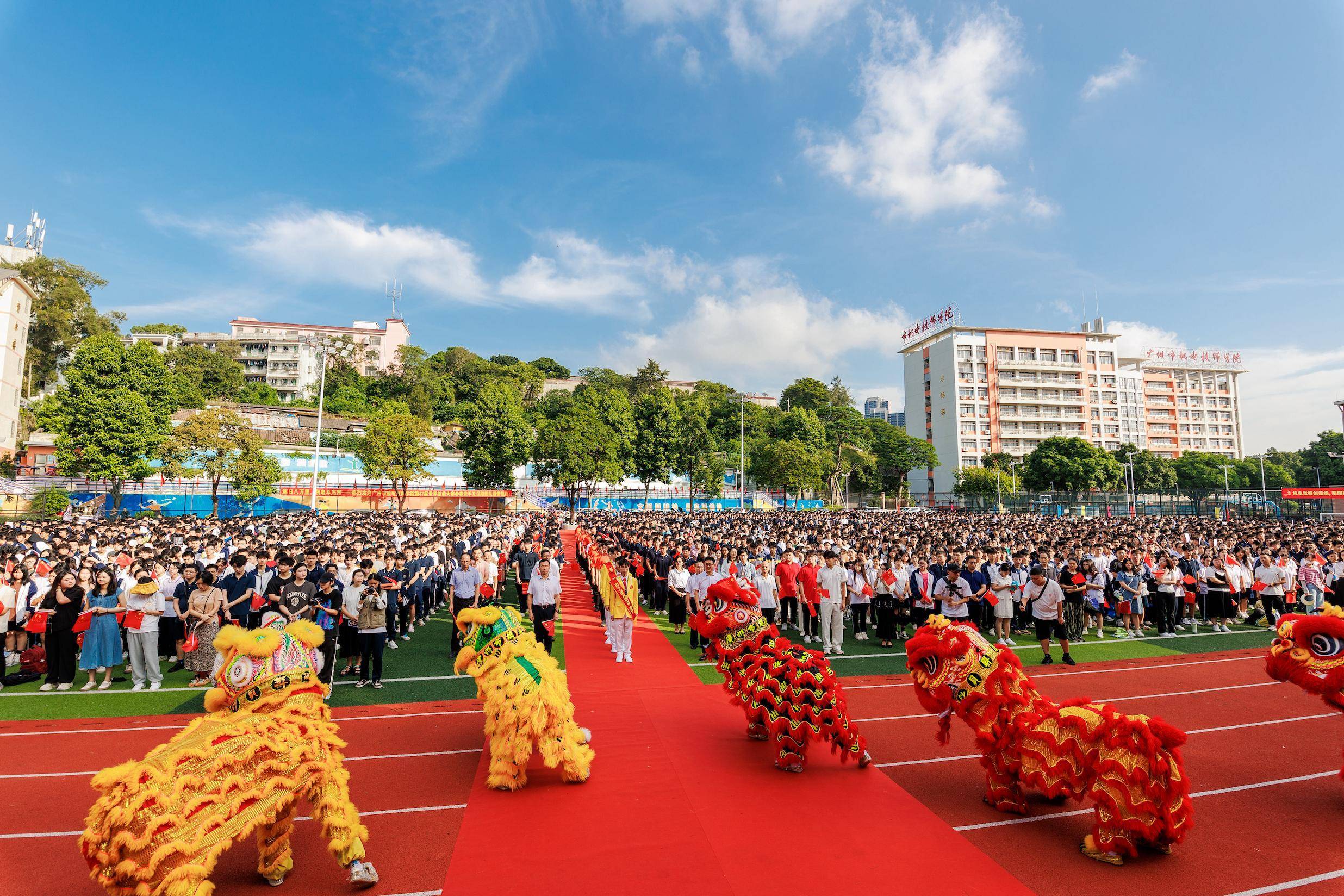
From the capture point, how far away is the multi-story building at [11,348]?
35.2m

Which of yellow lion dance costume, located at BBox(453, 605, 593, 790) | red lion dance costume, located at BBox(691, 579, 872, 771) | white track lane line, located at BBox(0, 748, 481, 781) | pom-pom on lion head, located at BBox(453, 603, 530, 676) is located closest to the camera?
yellow lion dance costume, located at BBox(453, 605, 593, 790)

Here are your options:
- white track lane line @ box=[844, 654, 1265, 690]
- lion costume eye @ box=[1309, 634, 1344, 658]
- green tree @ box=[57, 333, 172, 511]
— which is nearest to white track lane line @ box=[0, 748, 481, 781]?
white track lane line @ box=[844, 654, 1265, 690]

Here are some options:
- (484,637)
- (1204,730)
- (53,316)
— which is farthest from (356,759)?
(53,316)

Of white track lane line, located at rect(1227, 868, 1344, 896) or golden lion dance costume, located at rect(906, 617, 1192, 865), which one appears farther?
golden lion dance costume, located at rect(906, 617, 1192, 865)

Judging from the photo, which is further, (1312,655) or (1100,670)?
(1100,670)

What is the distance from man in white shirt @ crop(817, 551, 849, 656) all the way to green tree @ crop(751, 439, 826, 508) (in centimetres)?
3859

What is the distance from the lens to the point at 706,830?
473 centimetres

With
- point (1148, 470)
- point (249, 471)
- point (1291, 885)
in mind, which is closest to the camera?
point (1291, 885)

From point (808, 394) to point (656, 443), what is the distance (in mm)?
30242

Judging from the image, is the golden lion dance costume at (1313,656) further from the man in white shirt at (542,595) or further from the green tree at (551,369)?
the green tree at (551,369)

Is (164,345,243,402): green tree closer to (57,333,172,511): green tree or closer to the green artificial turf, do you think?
(57,333,172,511): green tree

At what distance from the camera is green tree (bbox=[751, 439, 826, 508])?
48.6m

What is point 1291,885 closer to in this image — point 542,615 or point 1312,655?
point 1312,655

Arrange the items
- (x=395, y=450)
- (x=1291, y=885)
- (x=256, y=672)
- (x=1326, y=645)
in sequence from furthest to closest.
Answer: (x=395, y=450) → (x=1326, y=645) → (x=256, y=672) → (x=1291, y=885)
